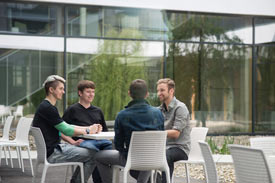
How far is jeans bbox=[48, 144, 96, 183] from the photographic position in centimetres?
618

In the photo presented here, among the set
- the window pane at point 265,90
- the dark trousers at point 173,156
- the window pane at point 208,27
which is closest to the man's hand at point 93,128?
the dark trousers at point 173,156

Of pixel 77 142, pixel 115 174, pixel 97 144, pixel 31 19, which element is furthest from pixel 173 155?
pixel 31 19

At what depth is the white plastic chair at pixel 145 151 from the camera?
17.8 feet

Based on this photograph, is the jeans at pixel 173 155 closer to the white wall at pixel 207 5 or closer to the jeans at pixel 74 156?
the jeans at pixel 74 156

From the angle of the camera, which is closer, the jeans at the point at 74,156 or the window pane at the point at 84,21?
the jeans at the point at 74,156

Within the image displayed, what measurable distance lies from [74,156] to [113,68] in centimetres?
854

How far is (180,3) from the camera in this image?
49.4 ft

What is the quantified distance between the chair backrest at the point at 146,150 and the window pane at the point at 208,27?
32.2ft

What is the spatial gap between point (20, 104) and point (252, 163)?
10.6 m

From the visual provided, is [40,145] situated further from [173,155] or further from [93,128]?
[173,155]

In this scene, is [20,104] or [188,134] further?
[20,104]

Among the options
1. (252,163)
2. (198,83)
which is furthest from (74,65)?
(252,163)

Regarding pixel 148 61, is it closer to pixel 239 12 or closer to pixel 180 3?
pixel 180 3

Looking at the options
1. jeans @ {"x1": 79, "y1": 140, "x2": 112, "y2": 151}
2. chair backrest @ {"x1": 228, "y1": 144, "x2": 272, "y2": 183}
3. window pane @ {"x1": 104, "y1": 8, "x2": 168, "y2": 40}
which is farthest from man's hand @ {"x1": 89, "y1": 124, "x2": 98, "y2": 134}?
window pane @ {"x1": 104, "y1": 8, "x2": 168, "y2": 40}
